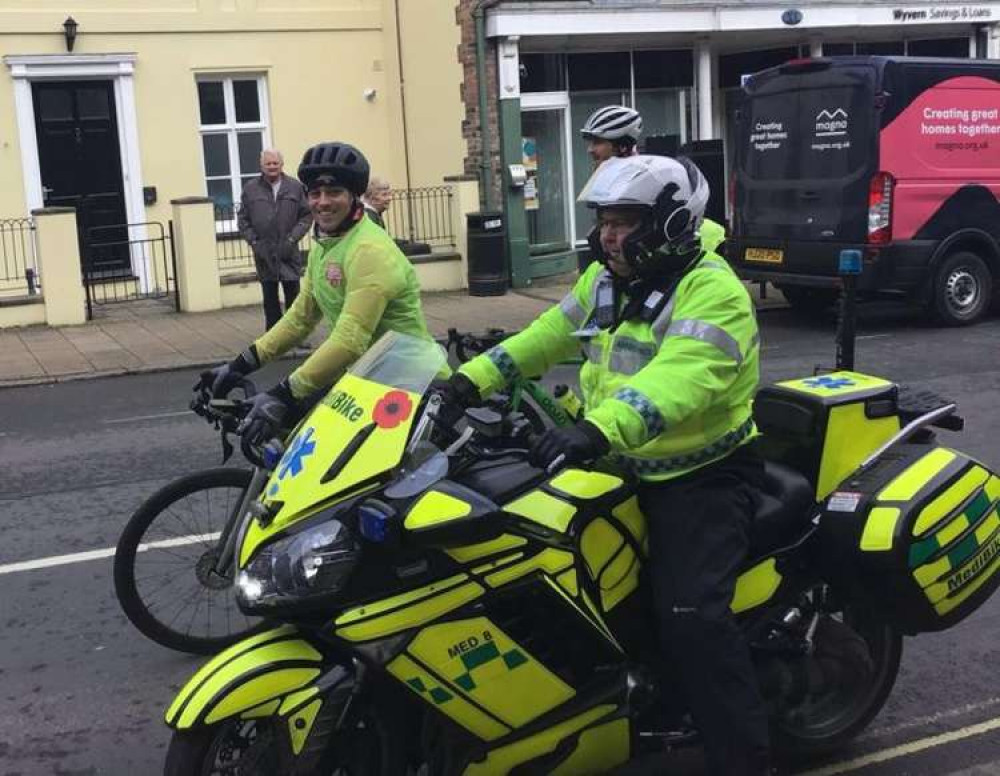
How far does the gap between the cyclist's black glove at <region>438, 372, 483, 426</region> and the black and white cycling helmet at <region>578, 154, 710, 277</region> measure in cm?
58

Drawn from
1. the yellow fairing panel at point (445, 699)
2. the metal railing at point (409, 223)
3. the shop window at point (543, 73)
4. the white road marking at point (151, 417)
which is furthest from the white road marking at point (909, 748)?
the shop window at point (543, 73)

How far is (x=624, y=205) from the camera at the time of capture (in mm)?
3137

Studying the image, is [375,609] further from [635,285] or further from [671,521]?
[635,285]

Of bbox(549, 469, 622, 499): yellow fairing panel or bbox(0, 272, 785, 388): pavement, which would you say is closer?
bbox(549, 469, 622, 499): yellow fairing panel

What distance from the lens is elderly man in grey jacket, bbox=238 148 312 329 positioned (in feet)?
40.9

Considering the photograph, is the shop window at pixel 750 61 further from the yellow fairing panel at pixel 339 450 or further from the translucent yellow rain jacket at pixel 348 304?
the yellow fairing panel at pixel 339 450

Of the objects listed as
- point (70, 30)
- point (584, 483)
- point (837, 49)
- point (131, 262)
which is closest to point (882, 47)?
point (837, 49)

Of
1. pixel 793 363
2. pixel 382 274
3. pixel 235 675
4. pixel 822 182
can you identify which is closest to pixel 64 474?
pixel 382 274

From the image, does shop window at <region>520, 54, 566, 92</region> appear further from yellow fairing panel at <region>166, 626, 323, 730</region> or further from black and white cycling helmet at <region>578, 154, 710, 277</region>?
yellow fairing panel at <region>166, 626, 323, 730</region>

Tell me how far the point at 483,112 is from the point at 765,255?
5.74 meters

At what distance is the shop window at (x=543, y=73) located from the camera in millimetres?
17688

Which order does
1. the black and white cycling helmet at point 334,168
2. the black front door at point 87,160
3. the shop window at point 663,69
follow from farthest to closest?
the shop window at point 663,69 → the black front door at point 87,160 → the black and white cycling helmet at point 334,168

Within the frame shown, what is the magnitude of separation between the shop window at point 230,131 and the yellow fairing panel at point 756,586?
15.2 metres

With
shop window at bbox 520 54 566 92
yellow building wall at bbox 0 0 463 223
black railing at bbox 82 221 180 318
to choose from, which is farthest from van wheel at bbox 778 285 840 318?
black railing at bbox 82 221 180 318
